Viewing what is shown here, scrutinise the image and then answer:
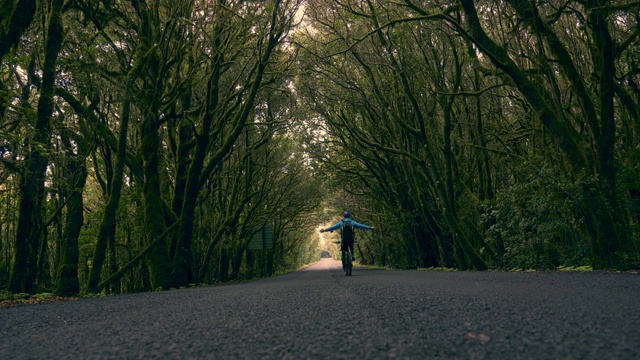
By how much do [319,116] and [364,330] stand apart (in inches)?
809

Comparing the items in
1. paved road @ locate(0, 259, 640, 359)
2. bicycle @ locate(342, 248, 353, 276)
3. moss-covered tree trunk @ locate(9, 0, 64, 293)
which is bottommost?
paved road @ locate(0, 259, 640, 359)

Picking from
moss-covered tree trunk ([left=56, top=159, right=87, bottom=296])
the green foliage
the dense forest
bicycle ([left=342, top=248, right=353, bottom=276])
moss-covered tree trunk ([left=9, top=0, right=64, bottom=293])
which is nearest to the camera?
moss-covered tree trunk ([left=9, top=0, right=64, bottom=293])

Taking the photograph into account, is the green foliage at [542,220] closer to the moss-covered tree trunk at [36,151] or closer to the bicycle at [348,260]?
the bicycle at [348,260]

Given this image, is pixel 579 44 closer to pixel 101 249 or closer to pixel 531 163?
pixel 531 163

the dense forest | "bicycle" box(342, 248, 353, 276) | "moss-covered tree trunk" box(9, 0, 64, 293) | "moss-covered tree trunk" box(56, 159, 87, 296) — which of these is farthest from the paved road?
"bicycle" box(342, 248, 353, 276)

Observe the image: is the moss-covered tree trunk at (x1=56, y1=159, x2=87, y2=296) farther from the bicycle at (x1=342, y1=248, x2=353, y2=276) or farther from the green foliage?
the green foliage

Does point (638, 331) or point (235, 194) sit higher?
point (235, 194)

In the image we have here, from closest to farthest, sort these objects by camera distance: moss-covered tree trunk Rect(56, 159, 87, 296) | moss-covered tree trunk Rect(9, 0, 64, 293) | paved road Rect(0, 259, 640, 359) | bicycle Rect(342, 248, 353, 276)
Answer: paved road Rect(0, 259, 640, 359) < moss-covered tree trunk Rect(9, 0, 64, 293) < moss-covered tree trunk Rect(56, 159, 87, 296) < bicycle Rect(342, 248, 353, 276)

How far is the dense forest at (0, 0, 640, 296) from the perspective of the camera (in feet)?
32.4

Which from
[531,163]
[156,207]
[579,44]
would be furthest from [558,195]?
[156,207]

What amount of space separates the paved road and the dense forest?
4.56 metres

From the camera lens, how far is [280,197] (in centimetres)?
3020

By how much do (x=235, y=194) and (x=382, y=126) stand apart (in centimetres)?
885

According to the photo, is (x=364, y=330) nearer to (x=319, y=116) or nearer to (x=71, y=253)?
(x=71, y=253)
